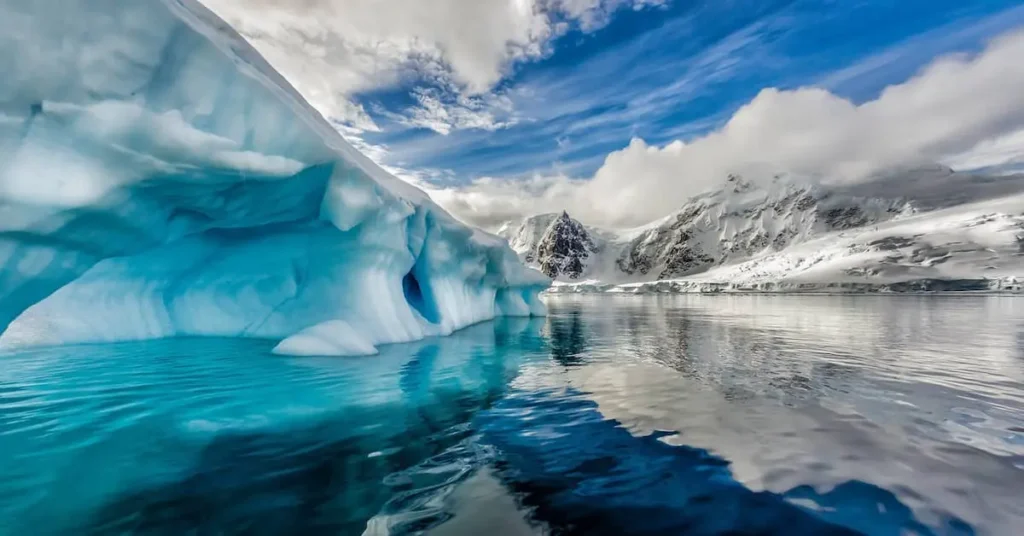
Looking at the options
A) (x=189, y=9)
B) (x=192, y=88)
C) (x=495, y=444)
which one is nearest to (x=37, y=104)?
(x=192, y=88)

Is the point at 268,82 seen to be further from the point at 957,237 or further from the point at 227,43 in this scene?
the point at 957,237

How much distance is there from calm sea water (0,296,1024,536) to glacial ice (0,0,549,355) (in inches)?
105

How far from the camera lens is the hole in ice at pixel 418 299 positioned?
17938mm

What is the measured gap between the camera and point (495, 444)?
5.14 meters

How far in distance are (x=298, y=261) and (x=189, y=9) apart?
7.92 meters

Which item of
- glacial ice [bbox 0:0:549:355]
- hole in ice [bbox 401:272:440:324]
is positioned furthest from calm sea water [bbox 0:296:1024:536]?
hole in ice [bbox 401:272:440:324]

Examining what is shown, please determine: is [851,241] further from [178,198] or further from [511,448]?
[178,198]

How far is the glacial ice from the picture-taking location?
18.6 ft

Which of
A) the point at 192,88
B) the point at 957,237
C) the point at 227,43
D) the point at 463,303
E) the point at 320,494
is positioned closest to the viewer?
the point at 320,494

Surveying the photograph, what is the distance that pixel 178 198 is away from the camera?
→ 818cm

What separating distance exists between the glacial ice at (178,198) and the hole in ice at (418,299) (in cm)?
A: 114

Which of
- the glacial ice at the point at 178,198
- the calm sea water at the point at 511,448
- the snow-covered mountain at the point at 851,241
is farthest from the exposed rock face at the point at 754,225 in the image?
the calm sea water at the point at 511,448

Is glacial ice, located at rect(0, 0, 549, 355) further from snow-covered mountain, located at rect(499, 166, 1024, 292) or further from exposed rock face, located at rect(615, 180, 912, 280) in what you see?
exposed rock face, located at rect(615, 180, 912, 280)

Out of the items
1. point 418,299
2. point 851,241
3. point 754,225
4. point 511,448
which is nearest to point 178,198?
point 511,448
